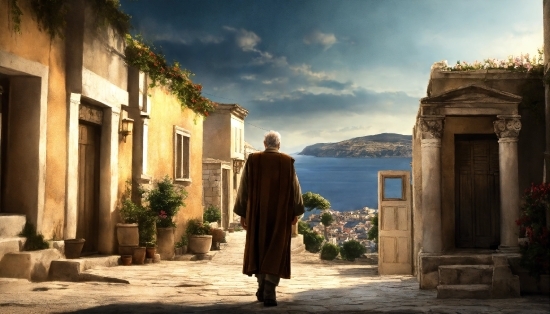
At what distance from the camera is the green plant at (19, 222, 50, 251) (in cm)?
950

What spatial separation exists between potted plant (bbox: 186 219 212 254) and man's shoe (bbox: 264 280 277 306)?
29.0 ft

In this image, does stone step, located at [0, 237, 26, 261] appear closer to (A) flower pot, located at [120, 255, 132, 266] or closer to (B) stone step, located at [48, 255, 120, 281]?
(B) stone step, located at [48, 255, 120, 281]

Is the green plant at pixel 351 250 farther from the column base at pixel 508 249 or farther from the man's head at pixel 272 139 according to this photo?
the man's head at pixel 272 139

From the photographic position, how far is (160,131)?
48.7 ft

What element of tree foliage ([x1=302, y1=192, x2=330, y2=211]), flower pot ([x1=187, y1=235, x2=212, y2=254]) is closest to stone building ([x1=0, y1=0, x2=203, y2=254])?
flower pot ([x1=187, y1=235, x2=212, y2=254])

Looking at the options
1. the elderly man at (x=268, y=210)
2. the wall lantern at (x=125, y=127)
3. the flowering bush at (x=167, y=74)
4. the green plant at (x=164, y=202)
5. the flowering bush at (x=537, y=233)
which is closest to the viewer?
the elderly man at (x=268, y=210)

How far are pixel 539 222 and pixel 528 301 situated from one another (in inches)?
48.2

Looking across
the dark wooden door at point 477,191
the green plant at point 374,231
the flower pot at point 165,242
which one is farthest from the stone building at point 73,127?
the green plant at point 374,231

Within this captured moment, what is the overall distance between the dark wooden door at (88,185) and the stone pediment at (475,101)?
235 inches

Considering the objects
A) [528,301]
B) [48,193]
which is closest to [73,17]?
[48,193]

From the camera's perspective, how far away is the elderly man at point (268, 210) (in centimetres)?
739

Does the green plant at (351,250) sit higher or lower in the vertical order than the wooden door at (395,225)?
lower

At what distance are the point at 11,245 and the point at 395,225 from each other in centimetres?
860

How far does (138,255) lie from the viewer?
12.4 meters
